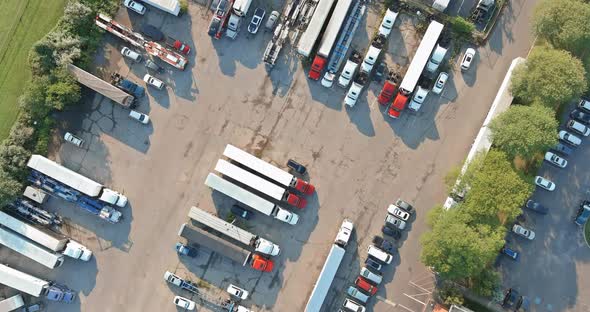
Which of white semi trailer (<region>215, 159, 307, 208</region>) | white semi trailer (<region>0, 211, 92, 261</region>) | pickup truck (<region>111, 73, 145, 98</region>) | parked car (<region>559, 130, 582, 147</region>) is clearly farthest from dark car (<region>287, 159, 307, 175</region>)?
parked car (<region>559, 130, 582, 147</region>)

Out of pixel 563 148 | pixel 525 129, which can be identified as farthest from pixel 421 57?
pixel 563 148

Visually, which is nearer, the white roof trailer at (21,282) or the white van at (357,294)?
the white roof trailer at (21,282)

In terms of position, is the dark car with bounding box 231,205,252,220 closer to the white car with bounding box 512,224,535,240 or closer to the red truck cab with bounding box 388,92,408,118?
the red truck cab with bounding box 388,92,408,118

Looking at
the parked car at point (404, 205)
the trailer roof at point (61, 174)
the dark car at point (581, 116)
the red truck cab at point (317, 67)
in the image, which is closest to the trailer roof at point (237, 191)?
the trailer roof at point (61, 174)

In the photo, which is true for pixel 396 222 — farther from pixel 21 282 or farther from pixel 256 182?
pixel 21 282

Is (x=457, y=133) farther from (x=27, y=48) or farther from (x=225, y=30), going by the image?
(x=27, y=48)

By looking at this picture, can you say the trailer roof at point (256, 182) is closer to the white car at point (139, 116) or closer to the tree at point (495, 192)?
the white car at point (139, 116)
